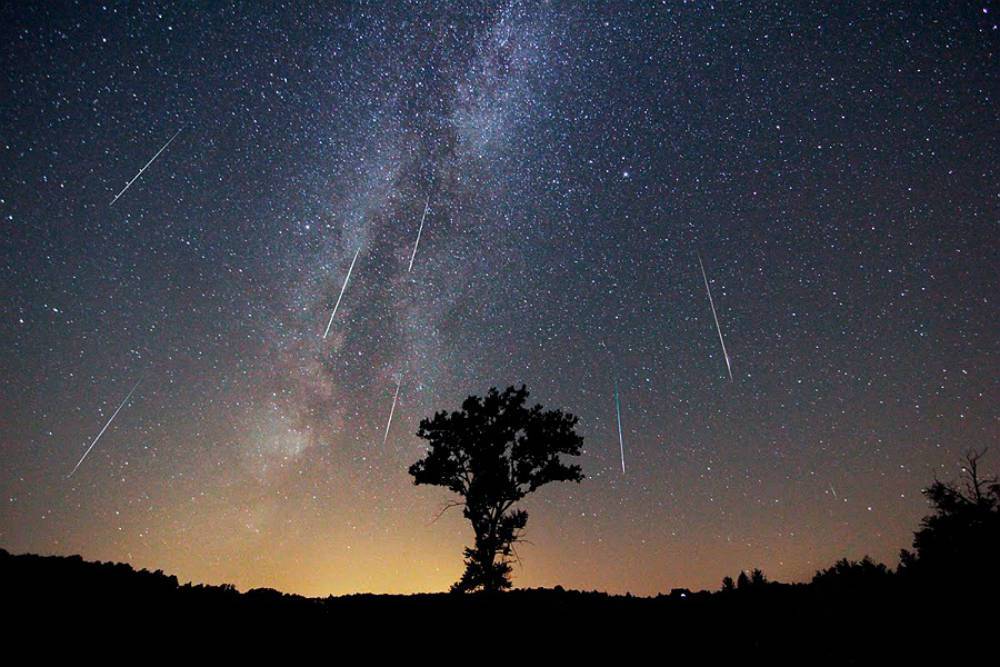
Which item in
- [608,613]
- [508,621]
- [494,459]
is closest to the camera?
[508,621]

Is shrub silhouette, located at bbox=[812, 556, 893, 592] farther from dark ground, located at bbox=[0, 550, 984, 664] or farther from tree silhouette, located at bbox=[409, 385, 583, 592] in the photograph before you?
tree silhouette, located at bbox=[409, 385, 583, 592]

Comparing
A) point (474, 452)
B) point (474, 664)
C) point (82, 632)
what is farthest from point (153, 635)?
point (474, 452)

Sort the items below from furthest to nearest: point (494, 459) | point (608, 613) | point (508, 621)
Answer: point (494, 459), point (608, 613), point (508, 621)

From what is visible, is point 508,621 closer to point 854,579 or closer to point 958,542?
point 854,579

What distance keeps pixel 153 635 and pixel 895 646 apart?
9.90m

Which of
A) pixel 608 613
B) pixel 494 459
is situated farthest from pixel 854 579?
pixel 494 459

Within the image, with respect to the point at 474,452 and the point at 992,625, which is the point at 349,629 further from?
the point at 474,452

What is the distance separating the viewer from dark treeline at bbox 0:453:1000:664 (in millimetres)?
6949

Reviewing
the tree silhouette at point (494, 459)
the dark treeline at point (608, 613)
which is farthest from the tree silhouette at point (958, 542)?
the tree silhouette at point (494, 459)

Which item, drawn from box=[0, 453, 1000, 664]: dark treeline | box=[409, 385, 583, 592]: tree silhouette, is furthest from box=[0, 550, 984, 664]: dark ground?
box=[409, 385, 583, 592]: tree silhouette

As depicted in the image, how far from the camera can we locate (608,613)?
9797 mm

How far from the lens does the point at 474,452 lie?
956 inches

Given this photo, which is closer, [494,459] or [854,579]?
[854,579]

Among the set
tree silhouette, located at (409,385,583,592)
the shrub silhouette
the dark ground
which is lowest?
the dark ground
